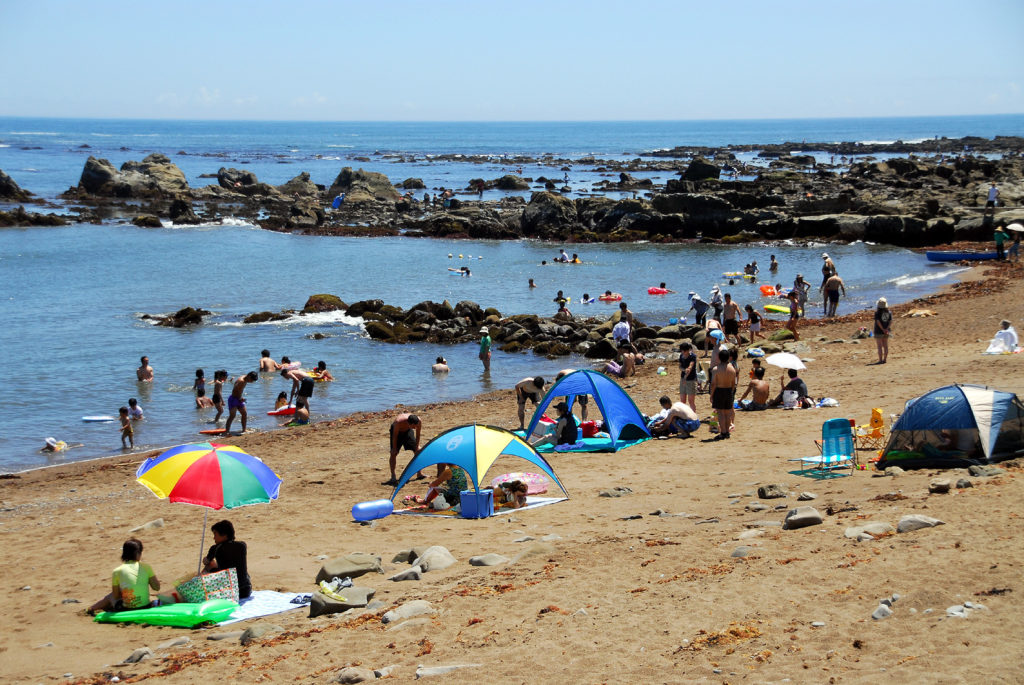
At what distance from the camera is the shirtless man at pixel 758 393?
16.1 metres

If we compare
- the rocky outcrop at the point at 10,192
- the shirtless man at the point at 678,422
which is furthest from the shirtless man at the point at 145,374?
the rocky outcrop at the point at 10,192

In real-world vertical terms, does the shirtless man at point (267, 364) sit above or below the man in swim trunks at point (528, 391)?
below

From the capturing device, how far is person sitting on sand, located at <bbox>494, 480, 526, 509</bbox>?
12.0 metres

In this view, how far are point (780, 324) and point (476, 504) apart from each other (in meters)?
17.7

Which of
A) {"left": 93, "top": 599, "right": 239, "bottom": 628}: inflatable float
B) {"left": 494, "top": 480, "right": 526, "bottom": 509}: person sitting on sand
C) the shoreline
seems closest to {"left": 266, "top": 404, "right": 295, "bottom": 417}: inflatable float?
the shoreline

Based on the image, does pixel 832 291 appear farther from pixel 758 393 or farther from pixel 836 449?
pixel 836 449

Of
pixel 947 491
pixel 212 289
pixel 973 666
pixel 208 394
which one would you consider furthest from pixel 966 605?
pixel 212 289

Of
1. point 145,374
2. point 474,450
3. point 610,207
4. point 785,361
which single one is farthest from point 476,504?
point 610,207

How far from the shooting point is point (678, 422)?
15.0 m

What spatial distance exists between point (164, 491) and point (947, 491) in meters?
8.17

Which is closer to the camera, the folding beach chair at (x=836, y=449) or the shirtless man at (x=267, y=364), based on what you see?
the folding beach chair at (x=836, y=449)

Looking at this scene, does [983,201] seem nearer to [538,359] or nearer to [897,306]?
[897,306]

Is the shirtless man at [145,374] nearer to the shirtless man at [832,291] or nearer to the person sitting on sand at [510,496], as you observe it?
the person sitting on sand at [510,496]

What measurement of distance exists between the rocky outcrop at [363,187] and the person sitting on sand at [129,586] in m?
55.9
